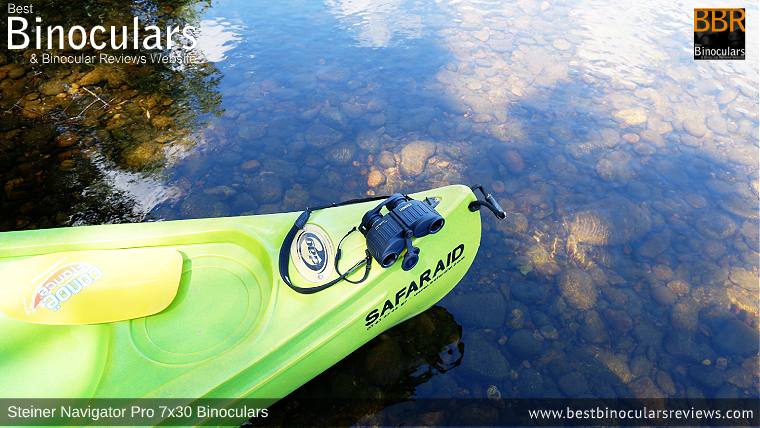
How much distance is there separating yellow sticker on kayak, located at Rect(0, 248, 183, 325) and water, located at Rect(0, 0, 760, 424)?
1.63 m

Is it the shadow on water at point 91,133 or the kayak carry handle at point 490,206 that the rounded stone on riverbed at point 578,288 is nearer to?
the kayak carry handle at point 490,206

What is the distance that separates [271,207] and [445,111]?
360 centimetres

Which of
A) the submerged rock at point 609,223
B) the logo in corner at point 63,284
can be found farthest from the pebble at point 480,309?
the logo in corner at point 63,284

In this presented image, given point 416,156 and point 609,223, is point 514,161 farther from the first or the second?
point 609,223

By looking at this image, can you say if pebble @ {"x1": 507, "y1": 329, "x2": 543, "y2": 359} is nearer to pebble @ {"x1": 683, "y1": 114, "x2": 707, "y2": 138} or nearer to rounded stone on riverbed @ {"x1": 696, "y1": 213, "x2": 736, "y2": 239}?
rounded stone on riverbed @ {"x1": 696, "y1": 213, "x2": 736, "y2": 239}

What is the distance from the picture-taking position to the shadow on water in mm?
5727

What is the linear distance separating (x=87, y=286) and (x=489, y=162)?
17.6ft

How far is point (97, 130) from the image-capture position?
6.79m

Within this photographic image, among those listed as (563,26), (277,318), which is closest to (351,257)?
(277,318)

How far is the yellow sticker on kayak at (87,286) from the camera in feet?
10.7

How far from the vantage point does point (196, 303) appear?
12.2 feet

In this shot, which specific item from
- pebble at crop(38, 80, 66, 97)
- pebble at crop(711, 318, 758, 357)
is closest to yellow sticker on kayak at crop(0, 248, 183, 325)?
pebble at crop(38, 80, 66, 97)

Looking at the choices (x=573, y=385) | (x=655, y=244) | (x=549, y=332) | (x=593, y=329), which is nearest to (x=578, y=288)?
(x=593, y=329)

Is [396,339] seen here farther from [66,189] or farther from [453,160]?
[66,189]
